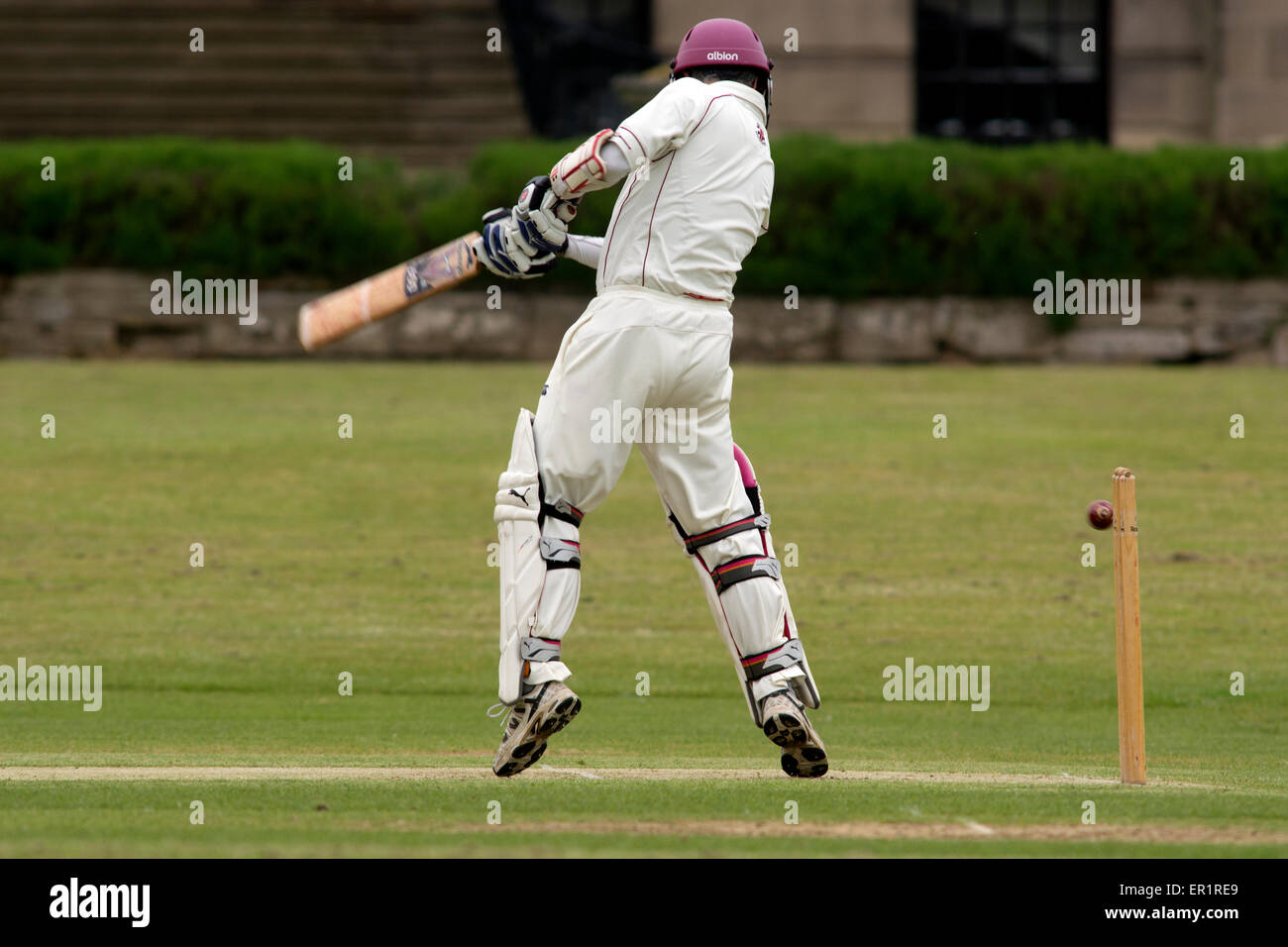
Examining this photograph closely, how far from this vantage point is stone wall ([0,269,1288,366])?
22.0m

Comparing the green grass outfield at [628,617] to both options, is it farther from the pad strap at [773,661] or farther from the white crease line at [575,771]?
the pad strap at [773,661]

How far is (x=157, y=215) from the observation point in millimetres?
21547

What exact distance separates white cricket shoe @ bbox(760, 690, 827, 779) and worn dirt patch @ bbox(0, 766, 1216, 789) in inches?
3.4

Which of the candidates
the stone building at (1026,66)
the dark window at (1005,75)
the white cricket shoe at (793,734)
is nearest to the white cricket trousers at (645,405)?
the white cricket shoe at (793,734)

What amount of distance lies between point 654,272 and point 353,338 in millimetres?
15982

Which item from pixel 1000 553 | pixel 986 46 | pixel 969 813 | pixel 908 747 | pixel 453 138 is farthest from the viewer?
pixel 986 46

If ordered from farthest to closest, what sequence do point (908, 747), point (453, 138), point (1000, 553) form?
point (453, 138)
point (1000, 553)
point (908, 747)

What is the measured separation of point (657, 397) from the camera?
6.95 metres

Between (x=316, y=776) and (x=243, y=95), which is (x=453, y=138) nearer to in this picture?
(x=243, y=95)

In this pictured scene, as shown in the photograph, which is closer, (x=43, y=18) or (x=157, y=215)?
(x=157, y=215)

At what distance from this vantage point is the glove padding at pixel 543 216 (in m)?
6.93

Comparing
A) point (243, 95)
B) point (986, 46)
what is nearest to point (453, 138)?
point (243, 95)

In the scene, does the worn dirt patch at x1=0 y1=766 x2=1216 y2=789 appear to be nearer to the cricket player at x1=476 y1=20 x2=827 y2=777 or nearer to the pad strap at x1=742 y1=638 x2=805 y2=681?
the cricket player at x1=476 y1=20 x2=827 y2=777

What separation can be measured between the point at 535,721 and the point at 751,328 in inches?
626
